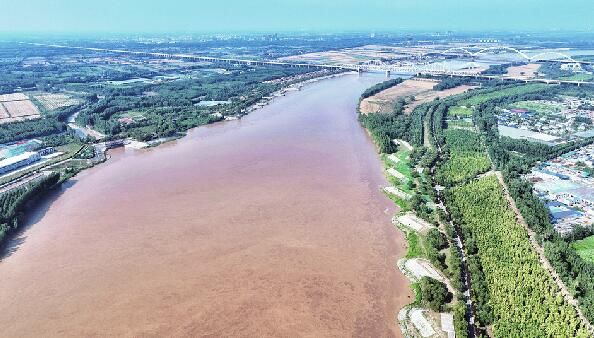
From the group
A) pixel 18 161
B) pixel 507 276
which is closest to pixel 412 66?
pixel 18 161

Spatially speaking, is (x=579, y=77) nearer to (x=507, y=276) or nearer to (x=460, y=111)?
(x=460, y=111)

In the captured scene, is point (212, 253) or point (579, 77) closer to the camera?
point (212, 253)

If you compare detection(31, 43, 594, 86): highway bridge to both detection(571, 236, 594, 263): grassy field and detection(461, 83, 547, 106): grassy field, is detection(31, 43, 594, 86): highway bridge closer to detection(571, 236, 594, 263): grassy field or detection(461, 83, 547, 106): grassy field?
detection(461, 83, 547, 106): grassy field

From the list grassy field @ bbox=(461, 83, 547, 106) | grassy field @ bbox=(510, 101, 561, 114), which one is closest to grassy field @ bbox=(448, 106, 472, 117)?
grassy field @ bbox=(461, 83, 547, 106)

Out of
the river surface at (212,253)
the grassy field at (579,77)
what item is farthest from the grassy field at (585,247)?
the grassy field at (579,77)

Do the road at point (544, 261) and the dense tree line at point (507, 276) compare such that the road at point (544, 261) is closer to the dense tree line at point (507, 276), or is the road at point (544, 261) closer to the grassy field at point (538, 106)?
the dense tree line at point (507, 276)

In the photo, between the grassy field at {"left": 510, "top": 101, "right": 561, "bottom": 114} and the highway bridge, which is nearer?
the grassy field at {"left": 510, "top": 101, "right": 561, "bottom": 114}
